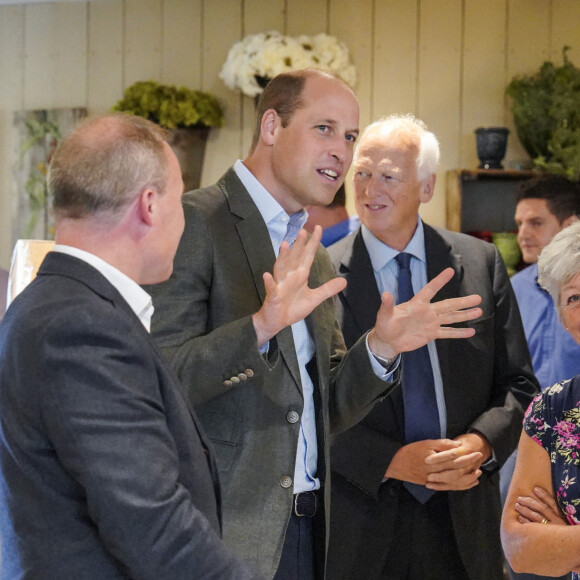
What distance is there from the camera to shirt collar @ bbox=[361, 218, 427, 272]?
8.11 feet

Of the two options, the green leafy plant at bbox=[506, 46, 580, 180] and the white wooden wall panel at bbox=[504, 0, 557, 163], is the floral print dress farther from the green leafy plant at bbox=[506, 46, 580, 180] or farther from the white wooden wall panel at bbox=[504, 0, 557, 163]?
the white wooden wall panel at bbox=[504, 0, 557, 163]

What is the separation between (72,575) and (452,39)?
12.7 ft

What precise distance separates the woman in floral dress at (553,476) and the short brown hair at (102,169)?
1.02m

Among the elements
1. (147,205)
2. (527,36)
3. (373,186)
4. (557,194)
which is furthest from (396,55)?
(147,205)

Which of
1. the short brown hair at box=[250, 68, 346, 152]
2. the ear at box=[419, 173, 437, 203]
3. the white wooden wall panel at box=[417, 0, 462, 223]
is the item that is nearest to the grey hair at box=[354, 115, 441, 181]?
the ear at box=[419, 173, 437, 203]

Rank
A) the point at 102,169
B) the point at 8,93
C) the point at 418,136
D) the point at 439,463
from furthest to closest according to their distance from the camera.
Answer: the point at 8,93 < the point at 418,136 < the point at 439,463 < the point at 102,169

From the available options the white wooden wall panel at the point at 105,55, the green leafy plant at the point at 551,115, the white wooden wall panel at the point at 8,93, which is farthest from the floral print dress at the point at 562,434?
the white wooden wall panel at the point at 8,93

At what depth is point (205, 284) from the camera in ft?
5.74

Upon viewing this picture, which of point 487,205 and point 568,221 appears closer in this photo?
point 568,221

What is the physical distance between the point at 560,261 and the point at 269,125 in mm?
678

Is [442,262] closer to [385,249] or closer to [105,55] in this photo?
[385,249]

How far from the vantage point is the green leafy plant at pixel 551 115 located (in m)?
4.02

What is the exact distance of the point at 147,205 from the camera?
120 cm

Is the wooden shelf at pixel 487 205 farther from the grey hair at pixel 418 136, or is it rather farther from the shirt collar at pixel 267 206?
the shirt collar at pixel 267 206
